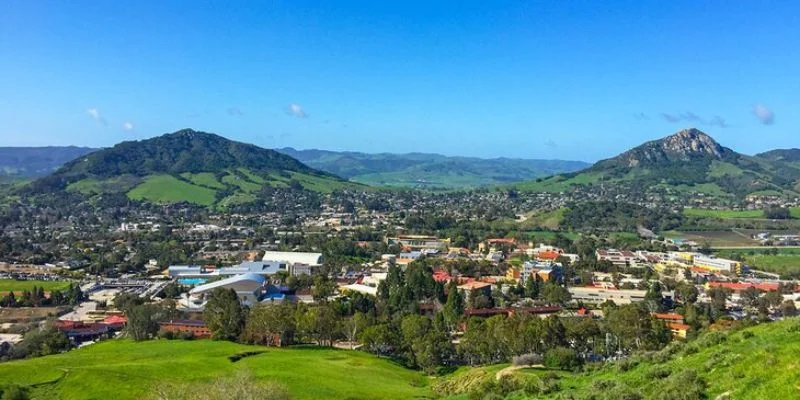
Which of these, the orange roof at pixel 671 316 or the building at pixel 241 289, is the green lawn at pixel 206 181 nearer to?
the building at pixel 241 289

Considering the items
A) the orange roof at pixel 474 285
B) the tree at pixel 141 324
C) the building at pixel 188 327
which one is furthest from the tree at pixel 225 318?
the orange roof at pixel 474 285

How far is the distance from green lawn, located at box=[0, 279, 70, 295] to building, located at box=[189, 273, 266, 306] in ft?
56.1

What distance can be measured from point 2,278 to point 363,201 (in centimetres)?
10977

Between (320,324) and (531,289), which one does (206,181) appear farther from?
(320,324)

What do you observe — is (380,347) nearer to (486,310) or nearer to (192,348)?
(192,348)

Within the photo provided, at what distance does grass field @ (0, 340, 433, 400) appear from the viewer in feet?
95.3

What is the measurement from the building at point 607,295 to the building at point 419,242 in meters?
36.1

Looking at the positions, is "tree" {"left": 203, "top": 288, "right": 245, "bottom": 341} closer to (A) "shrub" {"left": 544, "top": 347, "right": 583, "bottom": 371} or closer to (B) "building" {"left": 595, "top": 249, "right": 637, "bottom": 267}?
(A) "shrub" {"left": 544, "top": 347, "right": 583, "bottom": 371}

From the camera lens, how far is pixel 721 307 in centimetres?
5581

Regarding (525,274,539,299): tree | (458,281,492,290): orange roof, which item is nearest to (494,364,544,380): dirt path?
(525,274,539,299): tree

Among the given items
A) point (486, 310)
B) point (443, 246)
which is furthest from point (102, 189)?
point (486, 310)

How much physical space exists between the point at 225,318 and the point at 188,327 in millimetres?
4638

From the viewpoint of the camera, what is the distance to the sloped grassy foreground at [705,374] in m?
11.9

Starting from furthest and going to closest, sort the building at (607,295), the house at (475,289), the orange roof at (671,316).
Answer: the building at (607,295), the house at (475,289), the orange roof at (671,316)
